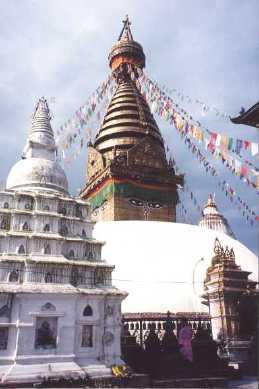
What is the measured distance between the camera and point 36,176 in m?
18.5

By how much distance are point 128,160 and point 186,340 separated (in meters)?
17.2

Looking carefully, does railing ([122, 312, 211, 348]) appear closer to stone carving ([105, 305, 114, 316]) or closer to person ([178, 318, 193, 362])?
person ([178, 318, 193, 362])

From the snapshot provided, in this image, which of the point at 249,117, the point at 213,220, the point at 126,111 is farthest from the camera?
the point at 213,220

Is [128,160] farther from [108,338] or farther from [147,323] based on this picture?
[108,338]

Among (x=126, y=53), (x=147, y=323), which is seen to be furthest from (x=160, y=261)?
(x=126, y=53)

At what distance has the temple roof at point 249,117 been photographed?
12.1m

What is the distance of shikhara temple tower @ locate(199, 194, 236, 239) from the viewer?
44031 millimetres

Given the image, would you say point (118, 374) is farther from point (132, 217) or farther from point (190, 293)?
point (132, 217)

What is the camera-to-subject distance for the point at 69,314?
15023 millimetres

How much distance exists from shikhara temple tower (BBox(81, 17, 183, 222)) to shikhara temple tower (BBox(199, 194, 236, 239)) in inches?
497

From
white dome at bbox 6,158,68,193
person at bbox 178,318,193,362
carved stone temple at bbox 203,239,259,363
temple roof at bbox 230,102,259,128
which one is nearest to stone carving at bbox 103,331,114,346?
person at bbox 178,318,193,362

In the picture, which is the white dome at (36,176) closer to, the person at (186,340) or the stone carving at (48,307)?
the stone carving at (48,307)

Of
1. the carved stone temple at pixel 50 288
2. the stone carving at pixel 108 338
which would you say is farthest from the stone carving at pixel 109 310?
the stone carving at pixel 108 338

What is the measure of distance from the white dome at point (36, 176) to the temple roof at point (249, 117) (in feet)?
31.0
